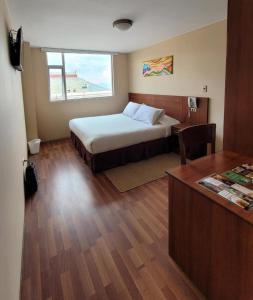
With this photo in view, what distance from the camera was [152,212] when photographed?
89.6 inches

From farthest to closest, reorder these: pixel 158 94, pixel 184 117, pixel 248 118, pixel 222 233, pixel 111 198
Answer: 1. pixel 158 94
2. pixel 184 117
3. pixel 111 198
4. pixel 248 118
5. pixel 222 233

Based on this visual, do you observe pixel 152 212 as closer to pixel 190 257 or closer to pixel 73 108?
pixel 190 257

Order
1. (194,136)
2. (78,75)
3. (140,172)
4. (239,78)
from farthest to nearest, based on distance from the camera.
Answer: (78,75), (140,172), (194,136), (239,78)

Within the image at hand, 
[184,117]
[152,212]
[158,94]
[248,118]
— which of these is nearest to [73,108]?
[158,94]

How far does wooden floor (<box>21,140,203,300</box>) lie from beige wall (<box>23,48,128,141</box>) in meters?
2.45

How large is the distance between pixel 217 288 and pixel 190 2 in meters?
2.78

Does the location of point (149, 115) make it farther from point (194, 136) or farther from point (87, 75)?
point (194, 136)

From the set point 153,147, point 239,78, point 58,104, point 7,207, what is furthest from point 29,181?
point 58,104

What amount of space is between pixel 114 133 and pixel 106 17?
1.67 meters

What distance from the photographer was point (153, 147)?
3.85 metres

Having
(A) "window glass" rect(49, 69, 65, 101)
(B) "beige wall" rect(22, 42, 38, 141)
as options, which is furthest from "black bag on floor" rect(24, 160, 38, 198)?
(A) "window glass" rect(49, 69, 65, 101)

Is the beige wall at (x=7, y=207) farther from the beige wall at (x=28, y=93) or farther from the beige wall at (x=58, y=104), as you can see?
the beige wall at (x=58, y=104)

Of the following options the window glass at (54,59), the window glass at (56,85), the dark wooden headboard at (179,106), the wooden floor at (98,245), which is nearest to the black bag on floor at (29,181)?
the wooden floor at (98,245)

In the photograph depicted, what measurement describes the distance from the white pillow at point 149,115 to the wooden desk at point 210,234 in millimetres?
2511
